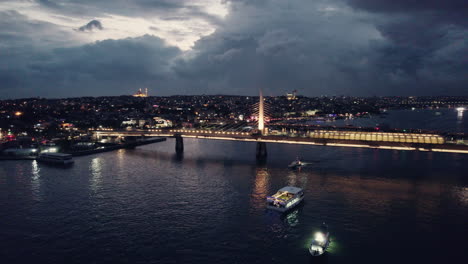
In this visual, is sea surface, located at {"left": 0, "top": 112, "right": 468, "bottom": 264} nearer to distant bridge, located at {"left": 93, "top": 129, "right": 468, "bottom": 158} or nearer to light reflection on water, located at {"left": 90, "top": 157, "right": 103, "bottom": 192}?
light reflection on water, located at {"left": 90, "top": 157, "right": 103, "bottom": 192}

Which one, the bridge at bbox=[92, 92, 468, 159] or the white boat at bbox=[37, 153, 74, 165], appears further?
the white boat at bbox=[37, 153, 74, 165]

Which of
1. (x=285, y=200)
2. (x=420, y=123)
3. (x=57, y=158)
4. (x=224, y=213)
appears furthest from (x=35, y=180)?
(x=420, y=123)

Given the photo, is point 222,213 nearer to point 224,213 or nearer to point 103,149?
point 224,213

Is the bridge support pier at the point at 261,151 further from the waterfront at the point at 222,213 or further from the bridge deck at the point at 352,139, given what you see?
the waterfront at the point at 222,213

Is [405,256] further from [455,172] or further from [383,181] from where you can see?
[455,172]

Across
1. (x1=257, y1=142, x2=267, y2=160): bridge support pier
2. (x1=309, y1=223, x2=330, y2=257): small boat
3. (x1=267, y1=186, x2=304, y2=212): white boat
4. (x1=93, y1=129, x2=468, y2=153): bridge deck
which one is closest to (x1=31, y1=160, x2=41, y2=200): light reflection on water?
(x1=267, y1=186, x2=304, y2=212): white boat

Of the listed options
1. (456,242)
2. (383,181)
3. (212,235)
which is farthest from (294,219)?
(383,181)
